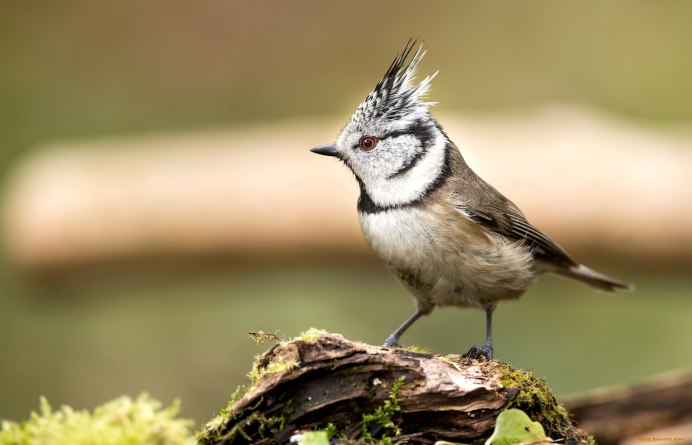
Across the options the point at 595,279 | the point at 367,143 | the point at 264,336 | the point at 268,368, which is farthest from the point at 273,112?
the point at 268,368

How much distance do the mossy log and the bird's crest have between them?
1.70m

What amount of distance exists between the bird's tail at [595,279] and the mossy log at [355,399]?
226 centimetres

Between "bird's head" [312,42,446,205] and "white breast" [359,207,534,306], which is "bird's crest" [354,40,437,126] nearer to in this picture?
"bird's head" [312,42,446,205]

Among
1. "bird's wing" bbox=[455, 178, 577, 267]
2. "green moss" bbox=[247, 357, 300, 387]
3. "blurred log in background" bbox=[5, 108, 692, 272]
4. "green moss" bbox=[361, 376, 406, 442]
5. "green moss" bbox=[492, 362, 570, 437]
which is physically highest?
"blurred log in background" bbox=[5, 108, 692, 272]

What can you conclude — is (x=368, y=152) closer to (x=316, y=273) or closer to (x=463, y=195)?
(x=463, y=195)

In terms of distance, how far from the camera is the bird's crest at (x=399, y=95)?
3.80 meters

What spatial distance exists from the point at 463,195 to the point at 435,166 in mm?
212

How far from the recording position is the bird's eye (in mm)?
4035

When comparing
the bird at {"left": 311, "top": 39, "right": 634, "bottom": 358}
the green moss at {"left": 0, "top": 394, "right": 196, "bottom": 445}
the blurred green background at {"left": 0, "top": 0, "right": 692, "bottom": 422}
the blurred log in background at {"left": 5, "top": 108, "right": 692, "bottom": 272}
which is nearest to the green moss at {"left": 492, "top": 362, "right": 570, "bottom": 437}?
the bird at {"left": 311, "top": 39, "right": 634, "bottom": 358}

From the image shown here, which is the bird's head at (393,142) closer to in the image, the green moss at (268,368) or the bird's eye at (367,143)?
the bird's eye at (367,143)

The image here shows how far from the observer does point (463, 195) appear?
3895mm

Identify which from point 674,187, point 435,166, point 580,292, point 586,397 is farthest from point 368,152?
point 580,292

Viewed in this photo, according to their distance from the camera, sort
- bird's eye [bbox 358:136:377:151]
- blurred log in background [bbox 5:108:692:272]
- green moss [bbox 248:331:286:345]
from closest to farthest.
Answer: green moss [bbox 248:331:286:345] → bird's eye [bbox 358:136:377:151] → blurred log in background [bbox 5:108:692:272]

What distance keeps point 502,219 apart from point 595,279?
3.63 feet
